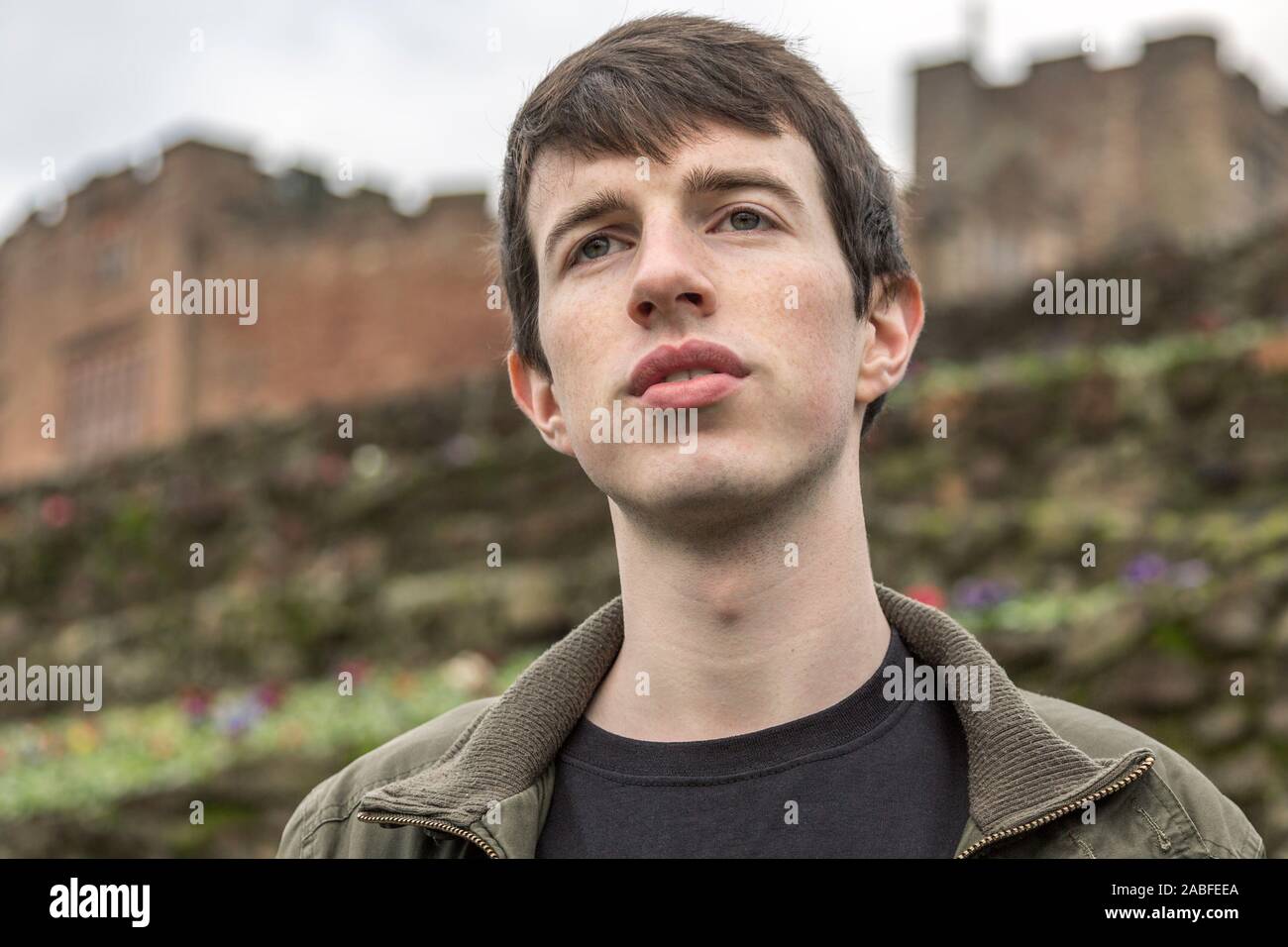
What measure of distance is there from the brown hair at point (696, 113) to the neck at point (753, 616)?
1.20ft

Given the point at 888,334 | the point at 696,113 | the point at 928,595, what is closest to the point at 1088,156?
the point at 928,595

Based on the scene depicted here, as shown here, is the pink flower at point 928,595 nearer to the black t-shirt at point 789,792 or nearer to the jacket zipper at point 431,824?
the black t-shirt at point 789,792

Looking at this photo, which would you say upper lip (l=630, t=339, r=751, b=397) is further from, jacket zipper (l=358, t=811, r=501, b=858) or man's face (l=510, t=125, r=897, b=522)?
jacket zipper (l=358, t=811, r=501, b=858)

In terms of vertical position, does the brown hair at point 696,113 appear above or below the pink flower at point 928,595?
above

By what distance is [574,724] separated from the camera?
2.27m

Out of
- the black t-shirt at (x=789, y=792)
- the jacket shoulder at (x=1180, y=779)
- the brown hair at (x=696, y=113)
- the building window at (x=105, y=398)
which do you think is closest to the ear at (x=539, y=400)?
the brown hair at (x=696, y=113)

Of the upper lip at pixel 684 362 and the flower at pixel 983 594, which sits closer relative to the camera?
the upper lip at pixel 684 362

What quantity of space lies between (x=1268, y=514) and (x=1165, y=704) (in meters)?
2.73

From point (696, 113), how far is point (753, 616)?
713 mm

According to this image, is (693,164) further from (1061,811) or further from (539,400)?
(1061,811)

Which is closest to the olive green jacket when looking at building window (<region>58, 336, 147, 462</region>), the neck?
the neck

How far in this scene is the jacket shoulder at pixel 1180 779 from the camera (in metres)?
2.04

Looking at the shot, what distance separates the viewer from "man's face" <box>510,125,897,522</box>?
203 cm
